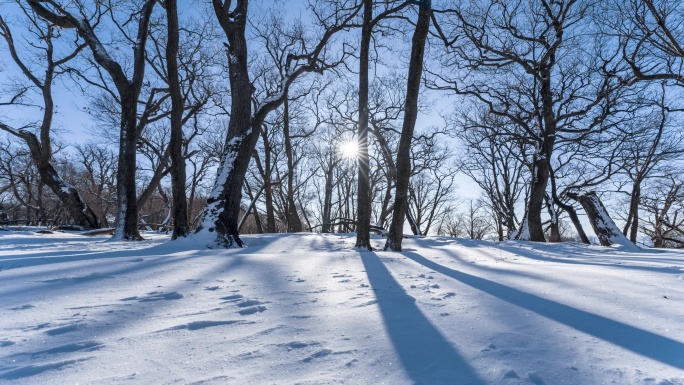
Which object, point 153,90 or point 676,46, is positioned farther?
point 153,90

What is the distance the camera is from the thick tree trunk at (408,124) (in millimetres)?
5621

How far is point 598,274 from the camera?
2617 millimetres

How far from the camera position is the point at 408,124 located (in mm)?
5730

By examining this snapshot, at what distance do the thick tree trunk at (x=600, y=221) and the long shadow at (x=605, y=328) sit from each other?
7.33 metres

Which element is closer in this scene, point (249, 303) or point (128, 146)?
point (249, 303)

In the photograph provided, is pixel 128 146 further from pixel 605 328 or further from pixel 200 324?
pixel 605 328

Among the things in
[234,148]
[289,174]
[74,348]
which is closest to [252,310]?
[74,348]

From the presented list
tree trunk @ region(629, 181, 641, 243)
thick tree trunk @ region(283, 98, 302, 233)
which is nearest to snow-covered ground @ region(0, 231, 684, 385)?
thick tree trunk @ region(283, 98, 302, 233)

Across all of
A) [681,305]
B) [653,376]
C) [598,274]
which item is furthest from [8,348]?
[598,274]

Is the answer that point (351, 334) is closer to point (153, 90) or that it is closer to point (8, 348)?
point (8, 348)

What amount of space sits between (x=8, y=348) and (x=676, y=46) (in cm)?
1328

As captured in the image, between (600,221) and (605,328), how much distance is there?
8.16m

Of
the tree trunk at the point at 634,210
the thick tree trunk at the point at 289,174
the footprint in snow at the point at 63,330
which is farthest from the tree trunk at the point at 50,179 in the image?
the tree trunk at the point at 634,210

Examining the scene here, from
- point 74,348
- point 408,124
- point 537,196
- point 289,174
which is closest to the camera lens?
point 74,348
